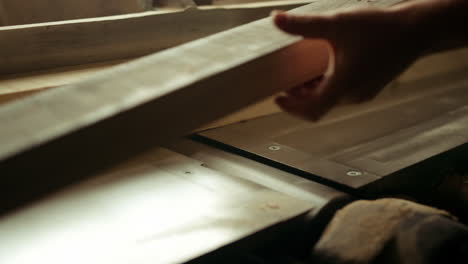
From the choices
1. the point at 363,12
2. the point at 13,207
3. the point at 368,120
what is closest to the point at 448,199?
the point at 368,120

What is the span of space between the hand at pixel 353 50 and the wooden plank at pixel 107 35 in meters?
0.80

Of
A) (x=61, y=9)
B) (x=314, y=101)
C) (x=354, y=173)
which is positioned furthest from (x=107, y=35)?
(x=314, y=101)

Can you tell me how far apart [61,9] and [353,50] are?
1.14 metres

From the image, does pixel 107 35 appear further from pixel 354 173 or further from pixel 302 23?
pixel 302 23

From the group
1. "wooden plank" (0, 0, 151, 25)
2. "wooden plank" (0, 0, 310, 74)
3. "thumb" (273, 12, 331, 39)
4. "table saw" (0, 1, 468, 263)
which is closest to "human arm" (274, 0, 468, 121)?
"thumb" (273, 12, 331, 39)

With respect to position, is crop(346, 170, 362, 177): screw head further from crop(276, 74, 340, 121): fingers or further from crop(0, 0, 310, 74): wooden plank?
crop(0, 0, 310, 74): wooden plank

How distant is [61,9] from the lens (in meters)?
1.69

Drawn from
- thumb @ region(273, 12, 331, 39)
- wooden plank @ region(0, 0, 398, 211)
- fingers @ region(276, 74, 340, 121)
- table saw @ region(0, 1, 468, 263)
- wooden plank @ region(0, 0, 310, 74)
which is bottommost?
table saw @ region(0, 1, 468, 263)

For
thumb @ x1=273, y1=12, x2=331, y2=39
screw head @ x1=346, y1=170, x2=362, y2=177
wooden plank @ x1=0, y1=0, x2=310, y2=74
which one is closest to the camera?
thumb @ x1=273, y1=12, x2=331, y2=39

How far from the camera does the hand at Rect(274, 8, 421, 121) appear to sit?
77cm

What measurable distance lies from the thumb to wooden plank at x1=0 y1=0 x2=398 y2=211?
0.13 feet

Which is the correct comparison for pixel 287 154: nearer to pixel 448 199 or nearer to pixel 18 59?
pixel 448 199

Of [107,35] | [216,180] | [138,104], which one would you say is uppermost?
[138,104]

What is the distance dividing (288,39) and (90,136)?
0.35 m
